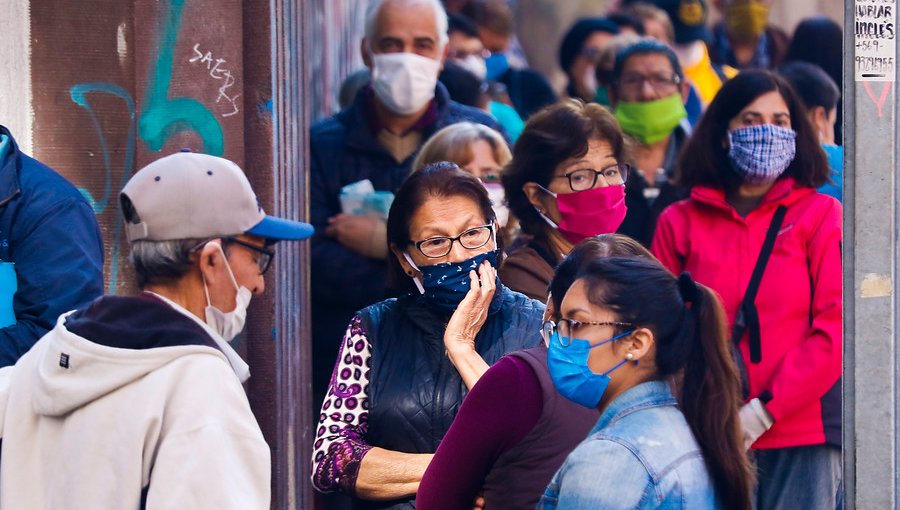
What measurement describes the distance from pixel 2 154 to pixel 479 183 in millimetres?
1563

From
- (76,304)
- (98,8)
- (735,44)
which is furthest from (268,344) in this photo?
(735,44)

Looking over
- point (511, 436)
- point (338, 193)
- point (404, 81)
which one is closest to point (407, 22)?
point (404, 81)

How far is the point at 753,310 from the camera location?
214 inches

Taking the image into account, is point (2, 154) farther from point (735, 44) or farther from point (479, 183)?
point (735, 44)

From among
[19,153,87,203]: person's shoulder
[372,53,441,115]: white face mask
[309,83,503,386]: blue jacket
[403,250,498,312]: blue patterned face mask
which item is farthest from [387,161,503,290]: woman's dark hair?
[372,53,441,115]: white face mask

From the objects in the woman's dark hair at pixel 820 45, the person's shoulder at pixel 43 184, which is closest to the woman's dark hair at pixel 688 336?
the person's shoulder at pixel 43 184

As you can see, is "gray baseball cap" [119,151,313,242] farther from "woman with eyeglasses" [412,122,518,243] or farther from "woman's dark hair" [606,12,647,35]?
"woman's dark hair" [606,12,647,35]

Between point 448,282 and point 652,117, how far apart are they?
2939 mm

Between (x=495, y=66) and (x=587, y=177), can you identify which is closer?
(x=587, y=177)

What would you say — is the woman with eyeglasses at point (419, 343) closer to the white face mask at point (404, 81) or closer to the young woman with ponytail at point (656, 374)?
the young woman with ponytail at point (656, 374)

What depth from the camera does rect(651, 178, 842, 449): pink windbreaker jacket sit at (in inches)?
210

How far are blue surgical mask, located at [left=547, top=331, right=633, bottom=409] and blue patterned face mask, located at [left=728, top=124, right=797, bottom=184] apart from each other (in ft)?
8.42

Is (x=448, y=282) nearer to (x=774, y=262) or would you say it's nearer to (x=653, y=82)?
(x=774, y=262)

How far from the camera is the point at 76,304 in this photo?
14.7ft
